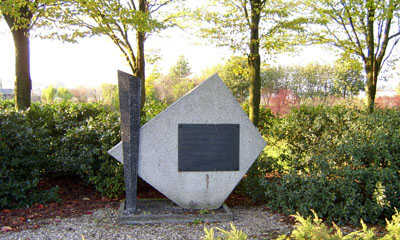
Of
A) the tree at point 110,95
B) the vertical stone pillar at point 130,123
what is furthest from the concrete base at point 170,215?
the tree at point 110,95

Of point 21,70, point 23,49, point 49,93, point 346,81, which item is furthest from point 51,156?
point 346,81

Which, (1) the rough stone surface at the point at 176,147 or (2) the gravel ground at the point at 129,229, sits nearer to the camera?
(2) the gravel ground at the point at 129,229

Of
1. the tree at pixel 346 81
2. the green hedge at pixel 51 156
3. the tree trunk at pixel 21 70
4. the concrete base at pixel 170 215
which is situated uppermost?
the tree at pixel 346 81

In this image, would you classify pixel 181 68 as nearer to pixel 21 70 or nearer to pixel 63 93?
pixel 63 93

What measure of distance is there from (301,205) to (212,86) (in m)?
1.96

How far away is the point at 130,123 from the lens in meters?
4.95

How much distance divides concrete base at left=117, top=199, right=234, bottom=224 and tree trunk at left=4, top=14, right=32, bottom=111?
396 centimetres

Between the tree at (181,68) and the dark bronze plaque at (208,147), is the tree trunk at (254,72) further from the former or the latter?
the tree at (181,68)

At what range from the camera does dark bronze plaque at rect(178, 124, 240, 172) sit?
5094 millimetres

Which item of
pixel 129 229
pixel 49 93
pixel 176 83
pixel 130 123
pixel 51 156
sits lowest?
pixel 129 229

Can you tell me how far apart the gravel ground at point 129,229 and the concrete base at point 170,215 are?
0.34 ft

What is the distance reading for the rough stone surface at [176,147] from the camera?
199 inches

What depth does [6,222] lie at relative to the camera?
4672 mm

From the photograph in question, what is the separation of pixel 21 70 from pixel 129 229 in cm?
499
